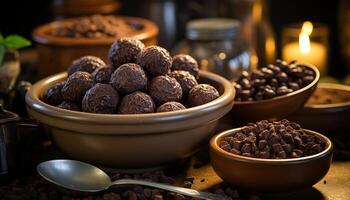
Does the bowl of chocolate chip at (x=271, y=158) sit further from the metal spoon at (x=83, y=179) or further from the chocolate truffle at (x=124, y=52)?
the chocolate truffle at (x=124, y=52)

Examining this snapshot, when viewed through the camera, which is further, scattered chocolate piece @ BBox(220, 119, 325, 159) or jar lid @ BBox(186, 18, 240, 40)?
jar lid @ BBox(186, 18, 240, 40)

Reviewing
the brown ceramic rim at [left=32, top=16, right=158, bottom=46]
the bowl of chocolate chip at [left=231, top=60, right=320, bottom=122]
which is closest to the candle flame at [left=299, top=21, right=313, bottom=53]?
the brown ceramic rim at [left=32, top=16, right=158, bottom=46]

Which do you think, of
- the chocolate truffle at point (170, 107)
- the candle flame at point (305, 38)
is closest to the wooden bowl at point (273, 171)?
the chocolate truffle at point (170, 107)

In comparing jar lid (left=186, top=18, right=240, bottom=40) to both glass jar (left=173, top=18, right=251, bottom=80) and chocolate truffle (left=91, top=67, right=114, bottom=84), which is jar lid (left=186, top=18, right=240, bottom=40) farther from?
chocolate truffle (left=91, top=67, right=114, bottom=84)

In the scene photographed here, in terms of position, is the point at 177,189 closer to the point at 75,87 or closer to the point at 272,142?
the point at 272,142

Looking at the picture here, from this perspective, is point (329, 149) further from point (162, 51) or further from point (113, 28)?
point (113, 28)

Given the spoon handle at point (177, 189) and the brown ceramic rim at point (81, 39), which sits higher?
the brown ceramic rim at point (81, 39)
